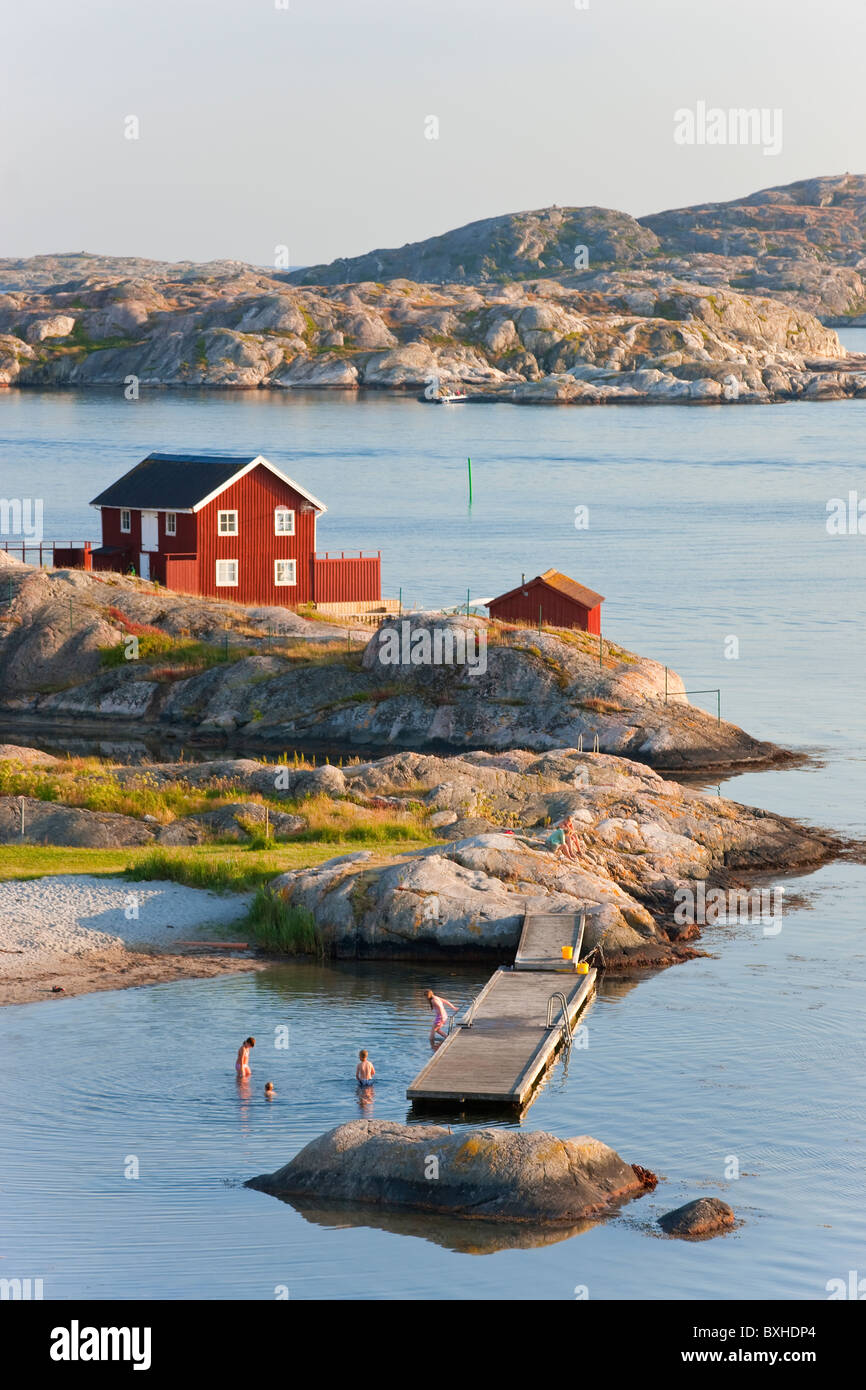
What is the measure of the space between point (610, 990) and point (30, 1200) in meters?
13.4

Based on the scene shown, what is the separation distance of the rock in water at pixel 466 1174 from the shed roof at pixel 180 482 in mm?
46540

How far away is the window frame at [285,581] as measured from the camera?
2763 inches

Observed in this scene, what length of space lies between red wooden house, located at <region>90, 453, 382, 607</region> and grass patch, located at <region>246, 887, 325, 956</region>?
34.6m

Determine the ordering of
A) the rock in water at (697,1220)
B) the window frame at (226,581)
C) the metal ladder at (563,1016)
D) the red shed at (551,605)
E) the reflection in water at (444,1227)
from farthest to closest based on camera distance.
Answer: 1. the window frame at (226,581)
2. the red shed at (551,605)
3. the metal ladder at (563,1016)
4. the rock in water at (697,1220)
5. the reflection in water at (444,1227)

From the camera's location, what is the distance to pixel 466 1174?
74.0 ft

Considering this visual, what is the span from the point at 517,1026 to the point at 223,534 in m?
42.4

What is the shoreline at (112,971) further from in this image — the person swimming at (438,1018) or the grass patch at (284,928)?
the person swimming at (438,1018)

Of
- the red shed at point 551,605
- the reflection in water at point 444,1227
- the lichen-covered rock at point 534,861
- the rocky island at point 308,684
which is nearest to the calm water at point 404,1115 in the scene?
the reflection in water at point 444,1227

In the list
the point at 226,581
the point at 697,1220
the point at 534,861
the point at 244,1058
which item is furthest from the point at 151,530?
the point at 697,1220

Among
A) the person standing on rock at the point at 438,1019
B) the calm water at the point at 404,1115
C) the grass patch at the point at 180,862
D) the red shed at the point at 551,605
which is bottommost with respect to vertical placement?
the calm water at the point at 404,1115

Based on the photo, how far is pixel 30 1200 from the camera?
22.6 meters

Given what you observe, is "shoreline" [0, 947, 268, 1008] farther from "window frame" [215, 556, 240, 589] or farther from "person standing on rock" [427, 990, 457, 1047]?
"window frame" [215, 556, 240, 589]

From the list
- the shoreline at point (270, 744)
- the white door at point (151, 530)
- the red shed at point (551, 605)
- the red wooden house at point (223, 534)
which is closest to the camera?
the shoreline at point (270, 744)
